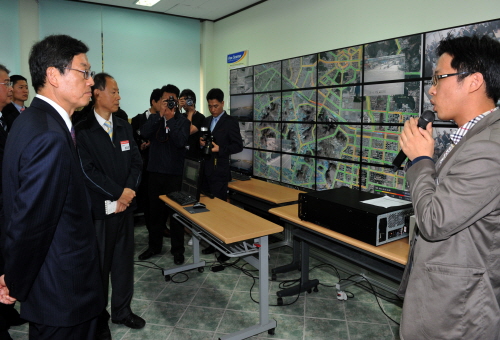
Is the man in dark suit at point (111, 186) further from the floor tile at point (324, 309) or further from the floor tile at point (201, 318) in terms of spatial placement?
the floor tile at point (324, 309)

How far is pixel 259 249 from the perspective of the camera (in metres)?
2.29

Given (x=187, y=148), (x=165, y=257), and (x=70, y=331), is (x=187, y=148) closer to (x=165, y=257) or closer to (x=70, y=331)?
(x=165, y=257)

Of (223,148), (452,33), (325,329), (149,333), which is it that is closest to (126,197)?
(149,333)

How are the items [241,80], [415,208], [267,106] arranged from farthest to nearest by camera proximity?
1. [241,80]
2. [267,106]
3. [415,208]

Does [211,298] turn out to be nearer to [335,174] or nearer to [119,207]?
[119,207]

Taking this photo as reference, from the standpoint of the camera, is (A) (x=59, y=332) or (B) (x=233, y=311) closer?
(A) (x=59, y=332)

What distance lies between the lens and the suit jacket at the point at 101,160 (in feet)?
6.93

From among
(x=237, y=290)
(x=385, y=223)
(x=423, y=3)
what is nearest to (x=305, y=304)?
(x=237, y=290)

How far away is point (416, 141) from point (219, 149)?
2501mm

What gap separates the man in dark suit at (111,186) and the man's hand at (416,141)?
5.51 ft

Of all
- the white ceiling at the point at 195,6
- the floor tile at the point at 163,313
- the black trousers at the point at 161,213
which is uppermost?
the white ceiling at the point at 195,6

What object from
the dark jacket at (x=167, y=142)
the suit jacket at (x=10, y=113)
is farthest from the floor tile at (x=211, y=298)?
the suit jacket at (x=10, y=113)

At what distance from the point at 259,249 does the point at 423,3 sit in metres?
2.20

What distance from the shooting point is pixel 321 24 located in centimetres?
355
